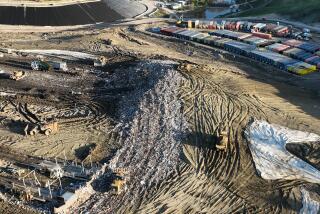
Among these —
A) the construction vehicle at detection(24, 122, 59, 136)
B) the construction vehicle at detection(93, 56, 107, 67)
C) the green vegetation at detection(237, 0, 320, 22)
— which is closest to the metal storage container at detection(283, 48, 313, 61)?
the green vegetation at detection(237, 0, 320, 22)

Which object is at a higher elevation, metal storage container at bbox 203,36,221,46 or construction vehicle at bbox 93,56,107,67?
metal storage container at bbox 203,36,221,46

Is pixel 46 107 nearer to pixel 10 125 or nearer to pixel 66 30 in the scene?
pixel 10 125

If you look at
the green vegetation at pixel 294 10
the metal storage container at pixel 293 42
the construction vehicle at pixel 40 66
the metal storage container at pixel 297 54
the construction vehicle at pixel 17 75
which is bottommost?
the construction vehicle at pixel 17 75

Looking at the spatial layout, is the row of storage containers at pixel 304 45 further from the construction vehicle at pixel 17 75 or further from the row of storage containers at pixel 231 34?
the construction vehicle at pixel 17 75

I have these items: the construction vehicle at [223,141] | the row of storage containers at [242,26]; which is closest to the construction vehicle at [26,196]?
the construction vehicle at [223,141]

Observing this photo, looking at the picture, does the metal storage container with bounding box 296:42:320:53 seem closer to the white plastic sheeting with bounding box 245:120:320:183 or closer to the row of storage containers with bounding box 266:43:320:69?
the row of storage containers with bounding box 266:43:320:69

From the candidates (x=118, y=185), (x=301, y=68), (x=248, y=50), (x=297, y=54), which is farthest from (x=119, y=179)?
(x=297, y=54)

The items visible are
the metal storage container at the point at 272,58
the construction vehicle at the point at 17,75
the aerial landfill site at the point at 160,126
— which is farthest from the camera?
the metal storage container at the point at 272,58
